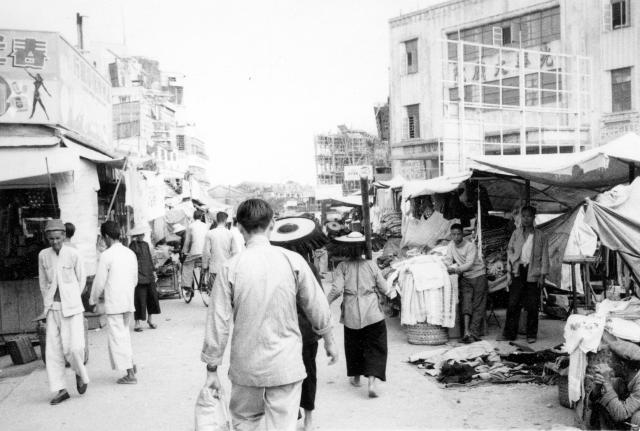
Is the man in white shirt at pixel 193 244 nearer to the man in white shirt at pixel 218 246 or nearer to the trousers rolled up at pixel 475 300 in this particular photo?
the man in white shirt at pixel 218 246

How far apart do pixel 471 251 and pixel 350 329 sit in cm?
325

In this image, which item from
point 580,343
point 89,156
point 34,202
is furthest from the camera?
point 34,202

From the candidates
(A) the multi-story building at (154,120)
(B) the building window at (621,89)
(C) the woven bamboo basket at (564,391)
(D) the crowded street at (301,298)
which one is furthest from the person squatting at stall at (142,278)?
(B) the building window at (621,89)

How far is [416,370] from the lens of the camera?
23.6ft

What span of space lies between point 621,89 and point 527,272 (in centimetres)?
1966

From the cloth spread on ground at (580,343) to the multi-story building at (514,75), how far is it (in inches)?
539

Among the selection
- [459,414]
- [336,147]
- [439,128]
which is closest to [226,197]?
[336,147]

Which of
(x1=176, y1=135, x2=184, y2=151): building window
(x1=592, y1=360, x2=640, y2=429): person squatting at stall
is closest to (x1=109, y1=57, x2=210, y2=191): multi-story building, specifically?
(x1=176, y1=135, x2=184, y2=151): building window

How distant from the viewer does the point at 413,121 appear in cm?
3200

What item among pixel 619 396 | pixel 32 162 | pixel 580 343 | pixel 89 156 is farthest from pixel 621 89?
pixel 32 162

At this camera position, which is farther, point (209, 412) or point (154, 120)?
point (154, 120)

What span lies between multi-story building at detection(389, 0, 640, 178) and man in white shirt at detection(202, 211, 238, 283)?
9.34m

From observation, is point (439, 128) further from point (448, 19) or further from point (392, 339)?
point (392, 339)

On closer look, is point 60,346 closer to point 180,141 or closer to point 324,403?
point 324,403
